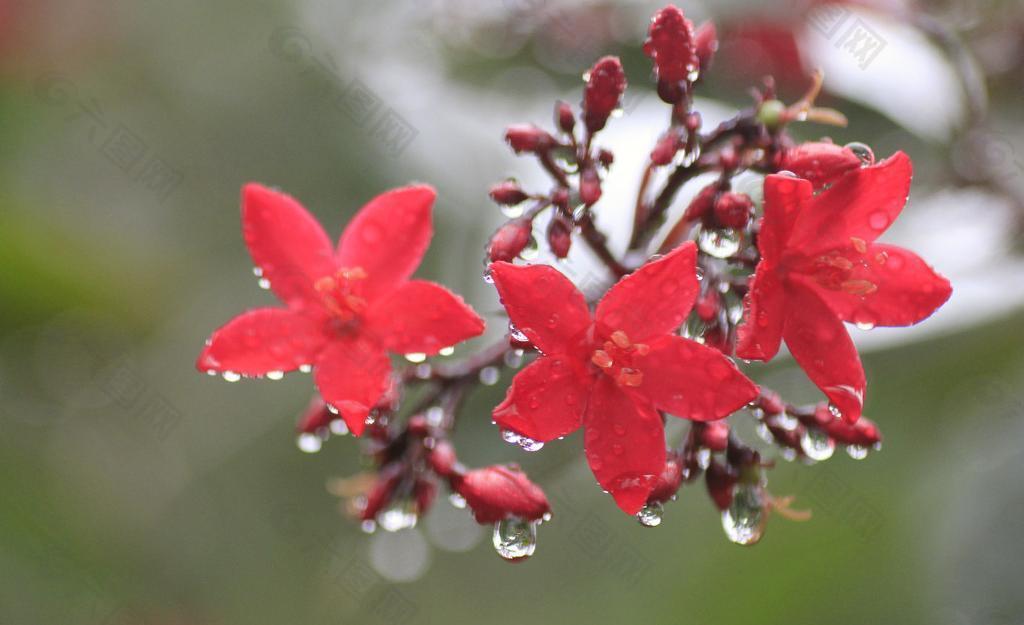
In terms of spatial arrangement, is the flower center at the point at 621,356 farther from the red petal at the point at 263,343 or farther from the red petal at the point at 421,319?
the red petal at the point at 263,343

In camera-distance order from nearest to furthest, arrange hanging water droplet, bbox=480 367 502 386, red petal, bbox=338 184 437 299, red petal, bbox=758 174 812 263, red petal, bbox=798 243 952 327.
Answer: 1. red petal, bbox=758 174 812 263
2. red petal, bbox=798 243 952 327
3. red petal, bbox=338 184 437 299
4. hanging water droplet, bbox=480 367 502 386

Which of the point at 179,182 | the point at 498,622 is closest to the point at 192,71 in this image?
the point at 179,182

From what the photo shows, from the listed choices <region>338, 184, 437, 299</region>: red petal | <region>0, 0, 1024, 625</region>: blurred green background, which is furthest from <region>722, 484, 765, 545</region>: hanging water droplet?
<region>0, 0, 1024, 625</region>: blurred green background

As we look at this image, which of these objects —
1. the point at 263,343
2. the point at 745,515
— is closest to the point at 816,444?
the point at 745,515

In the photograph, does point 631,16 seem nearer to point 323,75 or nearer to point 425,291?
point 323,75

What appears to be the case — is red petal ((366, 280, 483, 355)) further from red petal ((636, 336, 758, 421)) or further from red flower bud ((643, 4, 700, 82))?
red flower bud ((643, 4, 700, 82))

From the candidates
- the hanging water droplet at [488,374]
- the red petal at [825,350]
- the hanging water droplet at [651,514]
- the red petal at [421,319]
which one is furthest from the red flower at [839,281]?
the hanging water droplet at [488,374]
